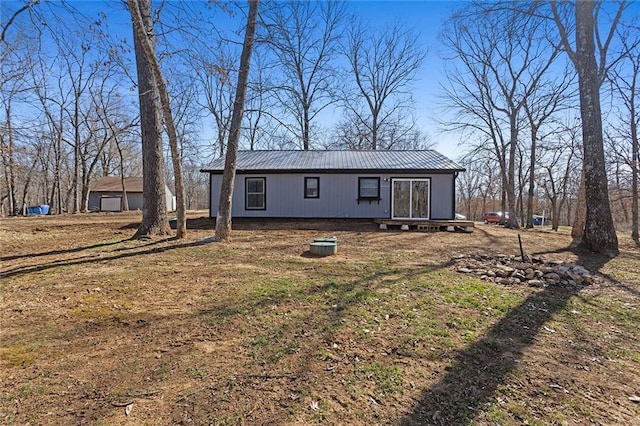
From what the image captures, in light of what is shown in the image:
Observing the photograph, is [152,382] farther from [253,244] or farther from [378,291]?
[253,244]

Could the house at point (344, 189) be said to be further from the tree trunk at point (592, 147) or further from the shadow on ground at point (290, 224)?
the tree trunk at point (592, 147)

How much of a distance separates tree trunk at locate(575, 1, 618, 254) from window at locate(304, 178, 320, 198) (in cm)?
859

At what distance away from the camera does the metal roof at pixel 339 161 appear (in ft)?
42.2

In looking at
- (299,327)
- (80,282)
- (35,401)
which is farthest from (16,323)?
(299,327)

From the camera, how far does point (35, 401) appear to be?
6.95 feet

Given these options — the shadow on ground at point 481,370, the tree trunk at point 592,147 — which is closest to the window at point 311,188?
the tree trunk at point 592,147

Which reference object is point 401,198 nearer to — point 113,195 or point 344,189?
point 344,189

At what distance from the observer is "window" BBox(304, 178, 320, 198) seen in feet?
43.7

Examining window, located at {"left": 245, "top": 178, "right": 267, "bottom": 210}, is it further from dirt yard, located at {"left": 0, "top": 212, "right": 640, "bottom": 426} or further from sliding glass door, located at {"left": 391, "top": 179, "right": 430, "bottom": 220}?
dirt yard, located at {"left": 0, "top": 212, "right": 640, "bottom": 426}

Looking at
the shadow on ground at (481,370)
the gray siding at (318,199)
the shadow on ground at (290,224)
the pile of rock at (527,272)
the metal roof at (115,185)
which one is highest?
the metal roof at (115,185)

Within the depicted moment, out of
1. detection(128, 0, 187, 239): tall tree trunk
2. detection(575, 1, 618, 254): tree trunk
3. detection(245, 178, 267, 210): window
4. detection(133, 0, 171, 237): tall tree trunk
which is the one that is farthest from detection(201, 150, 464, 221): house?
detection(128, 0, 187, 239): tall tree trunk

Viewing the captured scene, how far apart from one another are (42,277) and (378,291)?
481 centimetres

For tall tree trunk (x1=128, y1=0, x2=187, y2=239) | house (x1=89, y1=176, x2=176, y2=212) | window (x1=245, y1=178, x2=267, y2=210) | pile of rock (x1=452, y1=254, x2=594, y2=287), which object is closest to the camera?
pile of rock (x1=452, y1=254, x2=594, y2=287)

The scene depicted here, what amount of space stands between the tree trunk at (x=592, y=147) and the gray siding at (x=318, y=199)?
17.6 feet
